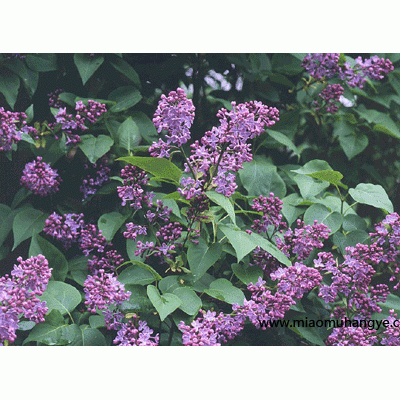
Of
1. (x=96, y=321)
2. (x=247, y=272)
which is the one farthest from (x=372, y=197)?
A: (x=96, y=321)

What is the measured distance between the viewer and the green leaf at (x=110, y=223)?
191cm

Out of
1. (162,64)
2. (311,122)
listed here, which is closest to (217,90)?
(162,64)

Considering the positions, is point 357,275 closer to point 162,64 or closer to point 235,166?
point 235,166

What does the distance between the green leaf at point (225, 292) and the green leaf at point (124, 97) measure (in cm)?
92

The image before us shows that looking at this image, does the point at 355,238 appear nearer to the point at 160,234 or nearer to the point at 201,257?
the point at 201,257

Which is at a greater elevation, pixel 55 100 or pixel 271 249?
pixel 55 100

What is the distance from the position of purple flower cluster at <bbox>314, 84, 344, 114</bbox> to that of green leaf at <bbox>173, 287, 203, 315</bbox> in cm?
121

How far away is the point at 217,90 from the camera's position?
2.58 m

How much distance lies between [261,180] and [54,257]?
874 millimetres

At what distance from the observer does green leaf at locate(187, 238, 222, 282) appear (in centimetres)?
168

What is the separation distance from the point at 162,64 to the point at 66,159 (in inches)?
27.1

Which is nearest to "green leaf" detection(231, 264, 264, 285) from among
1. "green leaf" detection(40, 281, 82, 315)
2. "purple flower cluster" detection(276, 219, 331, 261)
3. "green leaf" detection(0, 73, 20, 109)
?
"purple flower cluster" detection(276, 219, 331, 261)

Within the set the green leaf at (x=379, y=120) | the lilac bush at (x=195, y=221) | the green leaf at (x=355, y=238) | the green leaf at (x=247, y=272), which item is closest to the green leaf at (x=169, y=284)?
the lilac bush at (x=195, y=221)

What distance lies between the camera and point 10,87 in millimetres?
2150
